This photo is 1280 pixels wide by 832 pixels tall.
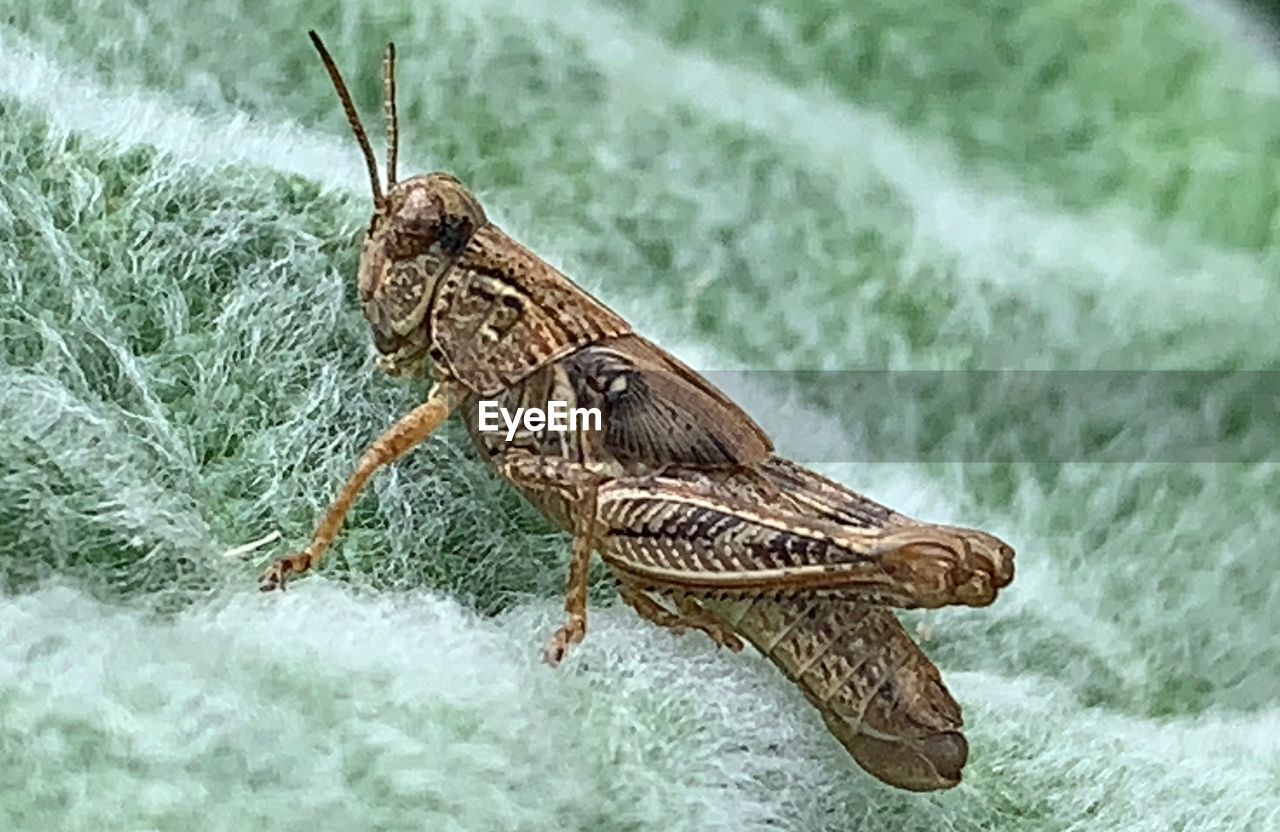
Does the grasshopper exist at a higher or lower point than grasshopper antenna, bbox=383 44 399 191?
lower

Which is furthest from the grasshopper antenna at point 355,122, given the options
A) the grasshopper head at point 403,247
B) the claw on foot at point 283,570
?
the claw on foot at point 283,570

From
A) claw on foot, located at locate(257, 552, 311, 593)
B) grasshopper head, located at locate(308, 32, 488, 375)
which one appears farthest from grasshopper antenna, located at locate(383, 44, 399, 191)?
claw on foot, located at locate(257, 552, 311, 593)

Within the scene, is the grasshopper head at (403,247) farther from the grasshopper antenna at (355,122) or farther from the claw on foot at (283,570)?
the claw on foot at (283,570)

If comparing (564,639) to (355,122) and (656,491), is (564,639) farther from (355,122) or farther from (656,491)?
(355,122)

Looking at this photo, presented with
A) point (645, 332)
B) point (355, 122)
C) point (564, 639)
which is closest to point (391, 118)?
point (355, 122)

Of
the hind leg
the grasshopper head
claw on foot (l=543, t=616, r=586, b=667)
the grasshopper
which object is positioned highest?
the grasshopper head

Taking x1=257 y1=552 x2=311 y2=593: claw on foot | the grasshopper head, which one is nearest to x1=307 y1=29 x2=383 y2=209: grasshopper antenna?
the grasshopper head

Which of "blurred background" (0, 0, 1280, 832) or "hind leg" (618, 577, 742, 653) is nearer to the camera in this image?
"blurred background" (0, 0, 1280, 832)

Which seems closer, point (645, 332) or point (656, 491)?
point (656, 491)

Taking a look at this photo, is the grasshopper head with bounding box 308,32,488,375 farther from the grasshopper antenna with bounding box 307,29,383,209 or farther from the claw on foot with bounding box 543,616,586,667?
the claw on foot with bounding box 543,616,586,667
